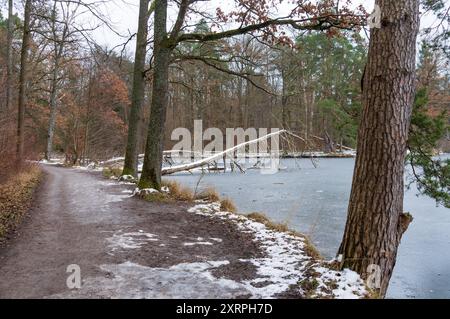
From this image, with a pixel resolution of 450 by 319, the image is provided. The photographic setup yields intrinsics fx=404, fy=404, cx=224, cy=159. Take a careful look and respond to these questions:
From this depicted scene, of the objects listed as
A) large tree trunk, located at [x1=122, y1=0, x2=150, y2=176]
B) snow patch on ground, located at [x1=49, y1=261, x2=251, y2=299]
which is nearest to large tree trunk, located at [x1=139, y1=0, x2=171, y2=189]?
large tree trunk, located at [x1=122, y1=0, x2=150, y2=176]

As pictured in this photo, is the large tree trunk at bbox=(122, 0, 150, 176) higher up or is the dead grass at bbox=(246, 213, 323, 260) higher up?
the large tree trunk at bbox=(122, 0, 150, 176)

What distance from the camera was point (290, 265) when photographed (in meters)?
4.68

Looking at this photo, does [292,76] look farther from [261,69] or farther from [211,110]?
[211,110]

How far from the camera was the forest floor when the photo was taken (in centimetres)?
383

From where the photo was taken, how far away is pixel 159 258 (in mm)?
4828

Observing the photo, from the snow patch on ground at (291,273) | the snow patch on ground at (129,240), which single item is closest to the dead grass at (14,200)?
the snow patch on ground at (129,240)

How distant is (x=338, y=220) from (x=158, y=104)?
5.02m

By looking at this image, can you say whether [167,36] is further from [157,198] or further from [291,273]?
[291,273]

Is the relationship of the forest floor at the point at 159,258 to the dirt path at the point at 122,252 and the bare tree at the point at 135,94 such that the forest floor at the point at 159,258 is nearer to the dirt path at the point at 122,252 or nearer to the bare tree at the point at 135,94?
the dirt path at the point at 122,252

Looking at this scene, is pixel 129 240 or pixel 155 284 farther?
pixel 129 240

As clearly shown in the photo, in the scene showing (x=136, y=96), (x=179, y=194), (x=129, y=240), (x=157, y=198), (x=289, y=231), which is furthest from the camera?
(x=136, y=96)

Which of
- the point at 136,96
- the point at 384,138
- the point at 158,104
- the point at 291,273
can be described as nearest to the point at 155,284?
the point at 291,273

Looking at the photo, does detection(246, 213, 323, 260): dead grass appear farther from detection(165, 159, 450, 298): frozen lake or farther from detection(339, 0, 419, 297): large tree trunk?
detection(339, 0, 419, 297): large tree trunk

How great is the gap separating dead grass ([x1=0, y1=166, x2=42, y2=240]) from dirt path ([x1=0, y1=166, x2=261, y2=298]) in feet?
0.73
